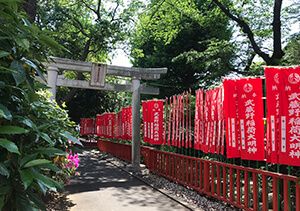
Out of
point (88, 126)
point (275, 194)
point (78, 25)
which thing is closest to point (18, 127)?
point (275, 194)

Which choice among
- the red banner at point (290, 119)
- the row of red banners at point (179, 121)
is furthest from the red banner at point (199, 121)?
the red banner at point (290, 119)

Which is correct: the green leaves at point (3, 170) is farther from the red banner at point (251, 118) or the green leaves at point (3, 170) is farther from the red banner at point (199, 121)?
the red banner at point (199, 121)

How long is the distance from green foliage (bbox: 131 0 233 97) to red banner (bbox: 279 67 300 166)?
24.8ft

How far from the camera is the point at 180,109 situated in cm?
891

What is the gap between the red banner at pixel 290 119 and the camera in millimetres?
4715

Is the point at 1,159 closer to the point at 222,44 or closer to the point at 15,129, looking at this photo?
the point at 15,129

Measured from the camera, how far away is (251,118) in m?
5.64

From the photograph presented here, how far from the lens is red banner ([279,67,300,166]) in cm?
471

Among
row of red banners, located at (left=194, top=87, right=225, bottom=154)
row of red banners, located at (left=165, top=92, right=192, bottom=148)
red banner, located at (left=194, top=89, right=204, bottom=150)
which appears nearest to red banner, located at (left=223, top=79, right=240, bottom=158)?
row of red banners, located at (left=194, top=87, right=225, bottom=154)

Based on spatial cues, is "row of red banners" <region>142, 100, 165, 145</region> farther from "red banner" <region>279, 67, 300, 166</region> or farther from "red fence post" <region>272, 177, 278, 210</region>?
"red banner" <region>279, 67, 300, 166</region>

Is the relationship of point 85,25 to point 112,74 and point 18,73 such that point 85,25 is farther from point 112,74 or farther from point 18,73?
point 18,73

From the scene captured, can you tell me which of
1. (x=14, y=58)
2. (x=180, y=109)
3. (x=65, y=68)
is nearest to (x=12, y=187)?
(x=14, y=58)

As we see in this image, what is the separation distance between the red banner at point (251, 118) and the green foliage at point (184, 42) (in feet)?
21.9

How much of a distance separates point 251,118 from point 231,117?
18.0 inches
